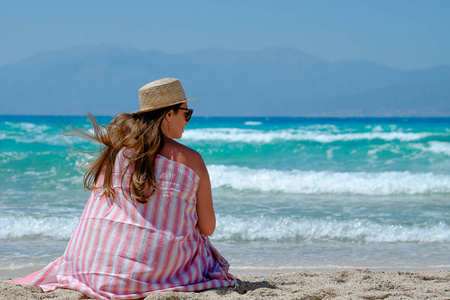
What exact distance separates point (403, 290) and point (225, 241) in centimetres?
227

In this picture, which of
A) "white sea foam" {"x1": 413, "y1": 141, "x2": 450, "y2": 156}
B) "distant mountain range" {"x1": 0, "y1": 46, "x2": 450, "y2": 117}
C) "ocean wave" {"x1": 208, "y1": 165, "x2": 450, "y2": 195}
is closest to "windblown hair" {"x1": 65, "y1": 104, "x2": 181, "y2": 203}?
"ocean wave" {"x1": 208, "y1": 165, "x2": 450, "y2": 195}

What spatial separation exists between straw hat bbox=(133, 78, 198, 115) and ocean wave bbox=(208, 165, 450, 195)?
630 centimetres

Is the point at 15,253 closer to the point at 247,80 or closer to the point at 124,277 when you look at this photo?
the point at 124,277

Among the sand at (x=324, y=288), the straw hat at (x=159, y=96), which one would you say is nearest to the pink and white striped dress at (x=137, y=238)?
the sand at (x=324, y=288)

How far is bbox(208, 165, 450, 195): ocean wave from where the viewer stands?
337 inches

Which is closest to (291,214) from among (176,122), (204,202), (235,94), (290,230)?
(290,230)

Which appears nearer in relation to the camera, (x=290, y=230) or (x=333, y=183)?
(x=290, y=230)

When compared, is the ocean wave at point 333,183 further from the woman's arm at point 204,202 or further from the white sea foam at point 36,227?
the woman's arm at point 204,202

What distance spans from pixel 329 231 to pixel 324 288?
2339 millimetres

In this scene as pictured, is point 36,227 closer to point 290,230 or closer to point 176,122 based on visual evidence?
point 290,230

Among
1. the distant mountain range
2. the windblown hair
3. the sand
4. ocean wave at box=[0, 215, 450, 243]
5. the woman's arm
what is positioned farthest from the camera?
the distant mountain range

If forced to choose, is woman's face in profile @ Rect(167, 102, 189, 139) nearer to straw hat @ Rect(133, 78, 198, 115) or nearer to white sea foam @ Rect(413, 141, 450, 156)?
straw hat @ Rect(133, 78, 198, 115)

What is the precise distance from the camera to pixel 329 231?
5.25 meters

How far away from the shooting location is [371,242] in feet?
16.5
